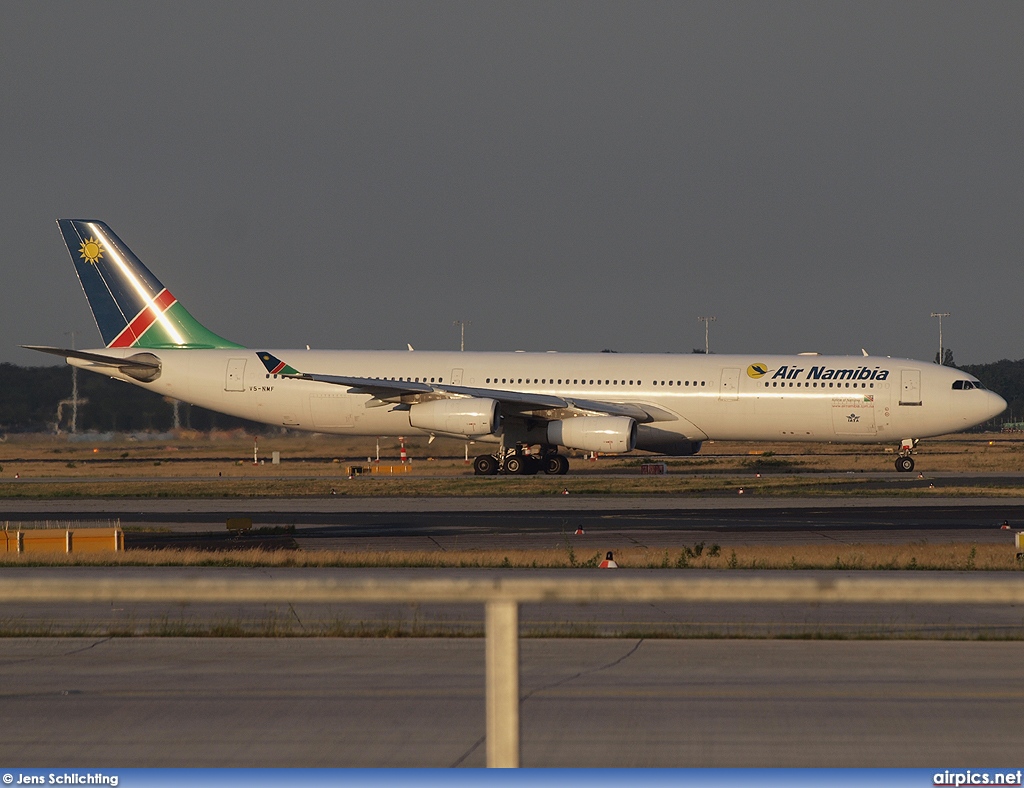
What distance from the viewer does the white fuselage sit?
39531 mm

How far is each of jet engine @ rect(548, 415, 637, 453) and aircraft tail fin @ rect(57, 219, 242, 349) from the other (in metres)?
14.2

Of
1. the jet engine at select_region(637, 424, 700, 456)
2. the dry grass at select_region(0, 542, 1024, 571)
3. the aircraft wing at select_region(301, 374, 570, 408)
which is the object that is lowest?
the dry grass at select_region(0, 542, 1024, 571)

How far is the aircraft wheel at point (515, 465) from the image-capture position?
4075 cm

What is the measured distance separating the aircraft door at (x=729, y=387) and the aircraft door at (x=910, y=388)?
528 cm

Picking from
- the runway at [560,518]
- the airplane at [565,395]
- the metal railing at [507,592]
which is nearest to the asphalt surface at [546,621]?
the runway at [560,518]

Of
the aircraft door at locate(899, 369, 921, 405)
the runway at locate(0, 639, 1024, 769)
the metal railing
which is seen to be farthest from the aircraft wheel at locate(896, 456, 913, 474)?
the metal railing

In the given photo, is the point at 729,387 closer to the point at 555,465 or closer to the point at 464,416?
the point at 555,465

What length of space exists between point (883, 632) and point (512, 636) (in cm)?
856

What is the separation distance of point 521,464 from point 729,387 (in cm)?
737

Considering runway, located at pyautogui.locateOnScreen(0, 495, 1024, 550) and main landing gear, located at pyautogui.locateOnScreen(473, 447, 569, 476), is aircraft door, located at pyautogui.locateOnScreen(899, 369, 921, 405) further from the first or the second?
main landing gear, located at pyautogui.locateOnScreen(473, 447, 569, 476)

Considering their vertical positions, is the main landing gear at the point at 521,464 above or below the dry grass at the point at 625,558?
above

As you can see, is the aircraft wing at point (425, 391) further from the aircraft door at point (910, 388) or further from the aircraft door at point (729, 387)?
the aircraft door at point (910, 388)

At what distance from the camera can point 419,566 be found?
55.3 feet

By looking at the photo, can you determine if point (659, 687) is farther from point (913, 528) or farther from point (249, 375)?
point (249, 375)
